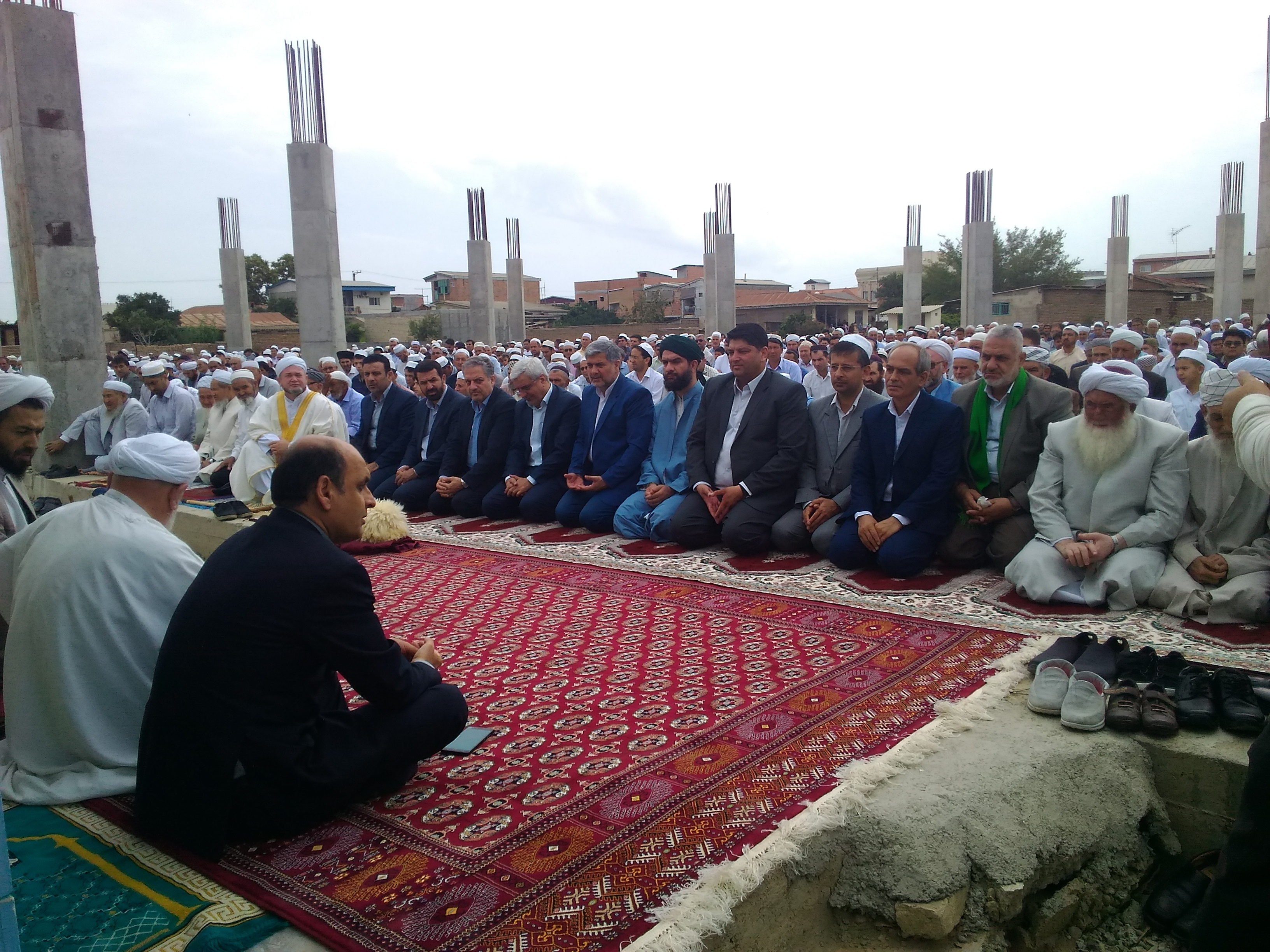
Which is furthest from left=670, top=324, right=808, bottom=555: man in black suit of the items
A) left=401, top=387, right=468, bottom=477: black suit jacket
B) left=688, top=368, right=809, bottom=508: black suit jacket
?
left=401, top=387, right=468, bottom=477: black suit jacket

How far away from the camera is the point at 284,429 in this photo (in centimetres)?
750

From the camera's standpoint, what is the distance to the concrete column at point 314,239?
14000mm

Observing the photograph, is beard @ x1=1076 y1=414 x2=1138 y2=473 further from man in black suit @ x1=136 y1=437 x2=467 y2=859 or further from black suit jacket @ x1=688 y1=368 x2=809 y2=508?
man in black suit @ x1=136 y1=437 x2=467 y2=859

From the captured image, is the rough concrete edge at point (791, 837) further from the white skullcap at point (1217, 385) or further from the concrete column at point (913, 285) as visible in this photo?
the concrete column at point (913, 285)

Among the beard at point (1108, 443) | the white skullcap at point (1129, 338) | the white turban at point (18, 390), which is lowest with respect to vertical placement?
the beard at point (1108, 443)

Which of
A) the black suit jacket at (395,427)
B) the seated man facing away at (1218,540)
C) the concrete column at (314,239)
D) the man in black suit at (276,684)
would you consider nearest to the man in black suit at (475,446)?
the black suit jacket at (395,427)

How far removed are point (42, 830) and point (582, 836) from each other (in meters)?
1.46

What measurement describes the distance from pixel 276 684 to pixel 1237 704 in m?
2.78

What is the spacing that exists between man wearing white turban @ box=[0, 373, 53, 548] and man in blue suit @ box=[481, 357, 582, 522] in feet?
12.1

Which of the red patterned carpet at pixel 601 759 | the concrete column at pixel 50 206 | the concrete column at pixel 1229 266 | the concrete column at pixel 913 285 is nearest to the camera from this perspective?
the red patterned carpet at pixel 601 759

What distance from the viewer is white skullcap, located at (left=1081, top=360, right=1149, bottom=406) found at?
4246 mm

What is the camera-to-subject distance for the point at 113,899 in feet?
6.79

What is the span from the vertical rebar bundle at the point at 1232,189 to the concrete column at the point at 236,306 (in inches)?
944

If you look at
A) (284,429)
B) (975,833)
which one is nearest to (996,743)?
(975,833)
